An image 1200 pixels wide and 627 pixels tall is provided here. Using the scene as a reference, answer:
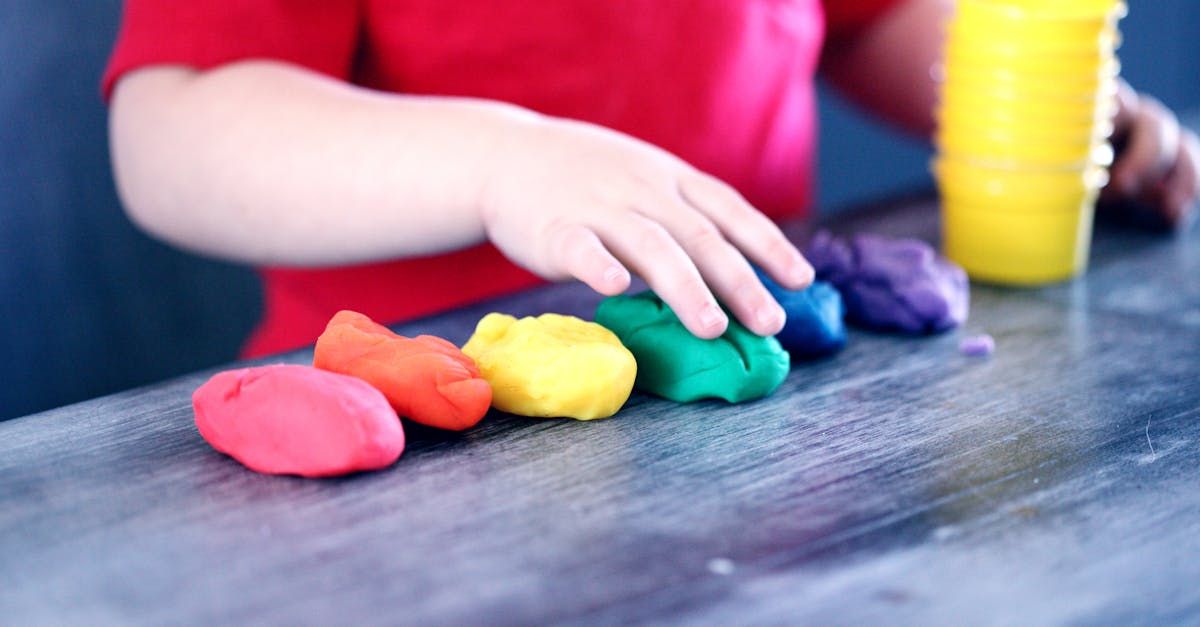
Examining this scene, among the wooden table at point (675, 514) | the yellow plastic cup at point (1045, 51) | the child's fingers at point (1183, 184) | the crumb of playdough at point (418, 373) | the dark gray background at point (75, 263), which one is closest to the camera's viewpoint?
the wooden table at point (675, 514)

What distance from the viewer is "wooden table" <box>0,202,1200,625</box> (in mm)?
427

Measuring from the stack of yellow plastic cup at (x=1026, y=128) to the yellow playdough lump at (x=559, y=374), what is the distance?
34cm

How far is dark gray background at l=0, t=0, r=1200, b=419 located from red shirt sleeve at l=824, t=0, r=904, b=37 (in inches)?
25.5

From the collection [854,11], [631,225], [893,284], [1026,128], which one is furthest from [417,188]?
[854,11]

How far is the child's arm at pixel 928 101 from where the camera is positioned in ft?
3.20

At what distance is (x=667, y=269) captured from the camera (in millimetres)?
612

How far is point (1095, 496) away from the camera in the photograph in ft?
1.67

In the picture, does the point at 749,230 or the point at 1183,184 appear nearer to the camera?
the point at 749,230

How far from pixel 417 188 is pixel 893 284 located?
0.28 metres

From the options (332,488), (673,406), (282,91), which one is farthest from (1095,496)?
(282,91)

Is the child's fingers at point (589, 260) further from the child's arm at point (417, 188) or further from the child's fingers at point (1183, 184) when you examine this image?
the child's fingers at point (1183, 184)

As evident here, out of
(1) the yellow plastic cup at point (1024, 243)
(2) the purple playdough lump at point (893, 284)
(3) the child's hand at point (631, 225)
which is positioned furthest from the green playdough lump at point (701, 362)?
(1) the yellow plastic cup at point (1024, 243)

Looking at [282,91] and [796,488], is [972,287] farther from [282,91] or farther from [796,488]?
[282,91]

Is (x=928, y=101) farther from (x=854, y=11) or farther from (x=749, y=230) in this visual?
(x=749, y=230)
